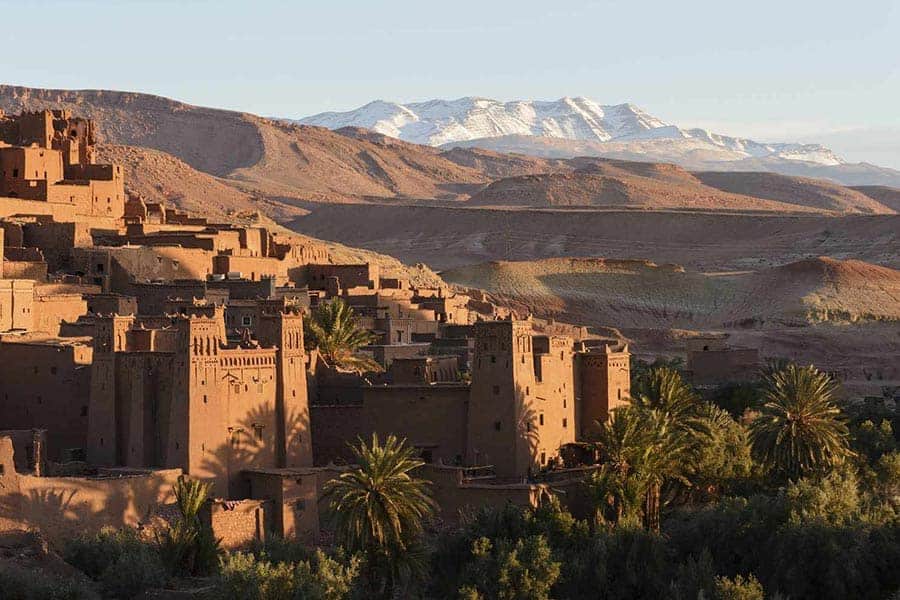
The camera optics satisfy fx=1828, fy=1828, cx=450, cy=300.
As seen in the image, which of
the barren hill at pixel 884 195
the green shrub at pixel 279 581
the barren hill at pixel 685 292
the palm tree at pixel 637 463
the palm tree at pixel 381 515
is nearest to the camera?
the green shrub at pixel 279 581

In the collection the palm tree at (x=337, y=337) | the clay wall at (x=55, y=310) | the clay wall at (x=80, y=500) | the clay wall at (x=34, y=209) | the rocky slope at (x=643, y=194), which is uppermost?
the rocky slope at (x=643, y=194)

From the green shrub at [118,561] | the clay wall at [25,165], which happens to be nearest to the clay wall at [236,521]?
the green shrub at [118,561]

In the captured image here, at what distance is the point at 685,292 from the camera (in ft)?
274

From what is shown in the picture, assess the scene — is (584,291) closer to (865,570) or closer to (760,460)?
A: (760,460)

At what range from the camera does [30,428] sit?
3556cm

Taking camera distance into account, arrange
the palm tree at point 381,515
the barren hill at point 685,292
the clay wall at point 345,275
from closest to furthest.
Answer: the palm tree at point 381,515 < the clay wall at point 345,275 < the barren hill at point 685,292

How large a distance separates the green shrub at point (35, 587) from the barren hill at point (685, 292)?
4755cm

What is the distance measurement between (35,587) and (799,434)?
50.4 feet

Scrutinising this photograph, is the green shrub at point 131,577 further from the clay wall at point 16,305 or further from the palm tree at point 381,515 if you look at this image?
the clay wall at point 16,305

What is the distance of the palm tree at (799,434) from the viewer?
115ft

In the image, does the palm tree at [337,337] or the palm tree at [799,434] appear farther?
the palm tree at [337,337]

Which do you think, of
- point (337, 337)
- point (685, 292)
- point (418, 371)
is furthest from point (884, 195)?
point (418, 371)

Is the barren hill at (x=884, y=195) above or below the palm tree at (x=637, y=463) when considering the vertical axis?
above

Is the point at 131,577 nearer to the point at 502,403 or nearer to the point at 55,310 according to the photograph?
the point at 502,403
